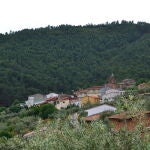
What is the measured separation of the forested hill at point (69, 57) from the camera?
269 feet

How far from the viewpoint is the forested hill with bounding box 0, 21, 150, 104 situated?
269ft

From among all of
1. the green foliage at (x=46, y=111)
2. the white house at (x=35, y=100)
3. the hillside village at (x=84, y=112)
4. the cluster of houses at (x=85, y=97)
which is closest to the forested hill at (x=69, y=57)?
the white house at (x=35, y=100)

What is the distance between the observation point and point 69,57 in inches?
4107

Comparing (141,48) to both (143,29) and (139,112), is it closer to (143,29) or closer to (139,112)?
(143,29)

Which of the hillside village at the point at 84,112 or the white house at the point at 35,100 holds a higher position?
the hillside village at the point at 84,112

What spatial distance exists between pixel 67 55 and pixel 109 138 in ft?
321

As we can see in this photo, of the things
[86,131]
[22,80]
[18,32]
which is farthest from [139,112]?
[18,32]

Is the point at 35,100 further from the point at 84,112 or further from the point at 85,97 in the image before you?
the point at 84,112

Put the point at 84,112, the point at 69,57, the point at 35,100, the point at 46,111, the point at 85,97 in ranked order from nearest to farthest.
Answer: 1. the point at 84,112
2. the point at 46,111
3. the point at 85,97
4. the point at 35,100
5. the point at 69,57

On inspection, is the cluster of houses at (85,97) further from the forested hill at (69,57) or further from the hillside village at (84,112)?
the forested hill at (69,57)

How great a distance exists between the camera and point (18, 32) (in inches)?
4811

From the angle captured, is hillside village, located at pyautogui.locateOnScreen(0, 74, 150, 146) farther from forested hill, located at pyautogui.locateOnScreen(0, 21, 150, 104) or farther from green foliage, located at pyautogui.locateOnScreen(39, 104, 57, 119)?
forested hill, located at pyautogui.locateOnScreen(0, 21, 150, 104)

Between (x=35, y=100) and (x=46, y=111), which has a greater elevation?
(x=46, y=111)

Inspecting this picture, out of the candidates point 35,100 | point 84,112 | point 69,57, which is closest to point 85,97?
point 35,100
